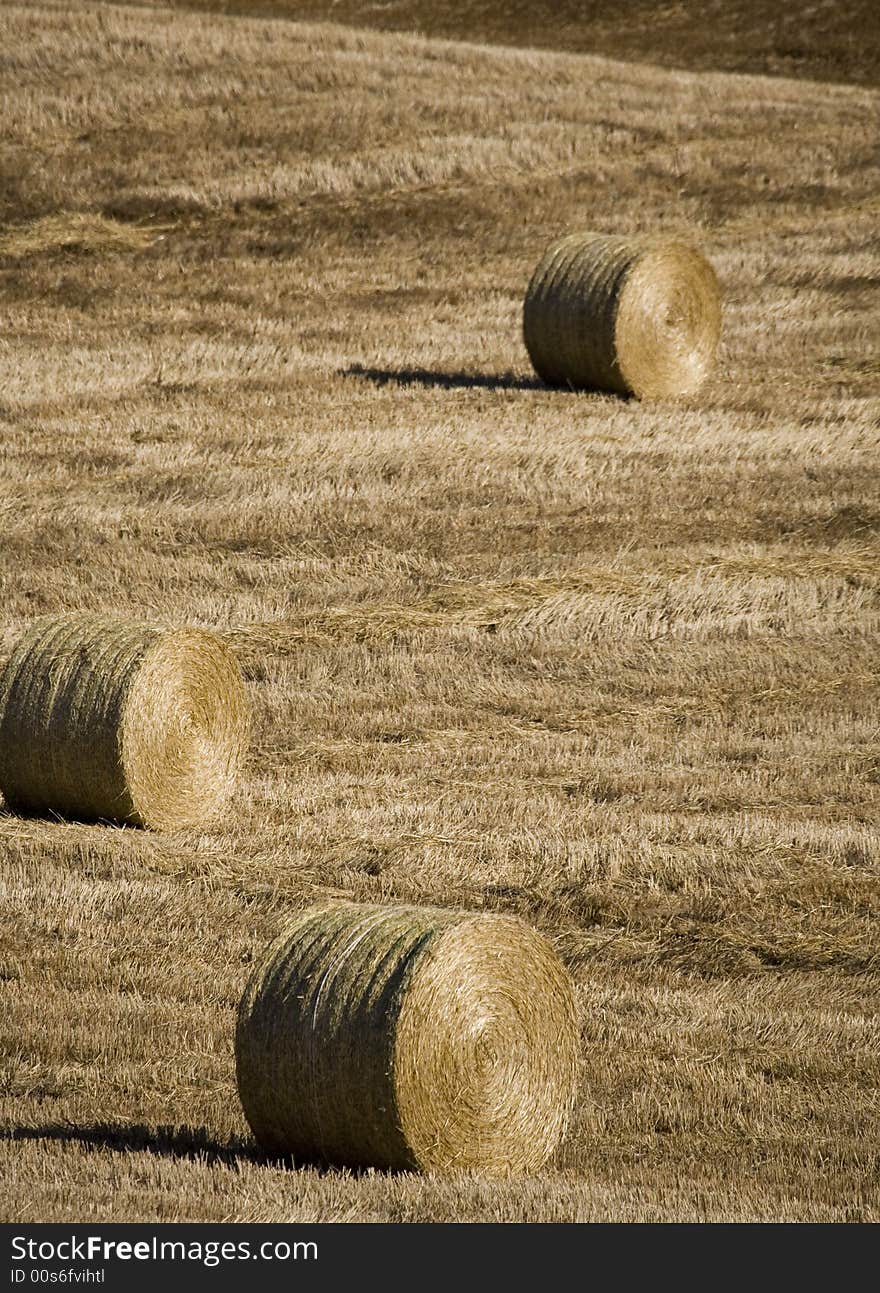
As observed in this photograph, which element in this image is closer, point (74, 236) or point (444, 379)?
point (444, 379)

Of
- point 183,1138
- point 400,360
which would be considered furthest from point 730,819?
point 400,360

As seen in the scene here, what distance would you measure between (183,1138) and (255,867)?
3.07m

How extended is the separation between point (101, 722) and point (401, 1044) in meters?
4.56

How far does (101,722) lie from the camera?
35.2ft

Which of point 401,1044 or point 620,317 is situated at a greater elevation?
point 620,317

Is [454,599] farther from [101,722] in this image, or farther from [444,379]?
[444,379]

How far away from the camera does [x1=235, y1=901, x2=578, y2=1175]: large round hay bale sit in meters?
6.64

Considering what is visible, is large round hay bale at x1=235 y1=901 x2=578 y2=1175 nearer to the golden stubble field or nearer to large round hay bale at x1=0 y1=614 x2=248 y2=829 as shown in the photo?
the golden stubble field

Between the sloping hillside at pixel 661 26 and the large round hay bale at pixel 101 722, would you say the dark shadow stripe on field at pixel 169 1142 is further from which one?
the sloping hillside at pixel 661 26

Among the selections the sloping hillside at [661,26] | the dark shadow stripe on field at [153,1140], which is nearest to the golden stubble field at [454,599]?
the dark shadow stripe on field at [153,1140]

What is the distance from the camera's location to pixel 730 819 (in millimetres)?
10625

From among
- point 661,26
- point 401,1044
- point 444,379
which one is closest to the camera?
point 401,1044

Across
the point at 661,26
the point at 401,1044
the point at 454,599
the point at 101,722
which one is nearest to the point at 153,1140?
the point at 401,1044

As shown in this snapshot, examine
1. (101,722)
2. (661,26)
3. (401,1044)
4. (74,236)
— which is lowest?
(401,1044)
